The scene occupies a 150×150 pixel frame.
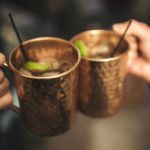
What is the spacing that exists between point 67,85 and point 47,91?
0.04 meters

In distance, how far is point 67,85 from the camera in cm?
65

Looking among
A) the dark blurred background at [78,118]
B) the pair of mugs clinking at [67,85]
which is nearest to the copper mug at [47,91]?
the pair of mugs clinking at [67,85]

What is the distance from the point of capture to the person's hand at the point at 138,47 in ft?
2.84

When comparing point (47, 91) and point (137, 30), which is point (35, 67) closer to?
point (47, 91)

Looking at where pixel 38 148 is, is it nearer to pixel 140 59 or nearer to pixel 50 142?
pixel 50 142

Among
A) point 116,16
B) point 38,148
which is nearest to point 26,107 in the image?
point 38,148

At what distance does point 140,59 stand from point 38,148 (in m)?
0.33

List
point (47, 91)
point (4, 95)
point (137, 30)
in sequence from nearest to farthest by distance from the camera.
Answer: point (47, 91) → point (4, 95) → point (137, 30)

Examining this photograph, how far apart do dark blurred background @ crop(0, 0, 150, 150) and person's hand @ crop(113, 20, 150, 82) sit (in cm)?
4

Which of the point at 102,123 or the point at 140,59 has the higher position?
the point at 140,59

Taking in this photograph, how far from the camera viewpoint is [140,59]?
36.1 inches

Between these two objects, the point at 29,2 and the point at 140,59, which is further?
the point at 29,2

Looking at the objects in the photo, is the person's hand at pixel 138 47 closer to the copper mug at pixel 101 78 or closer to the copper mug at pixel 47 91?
the copper mug at pixel 101 78

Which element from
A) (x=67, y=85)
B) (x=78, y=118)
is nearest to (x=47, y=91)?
(x=67, y=85)
